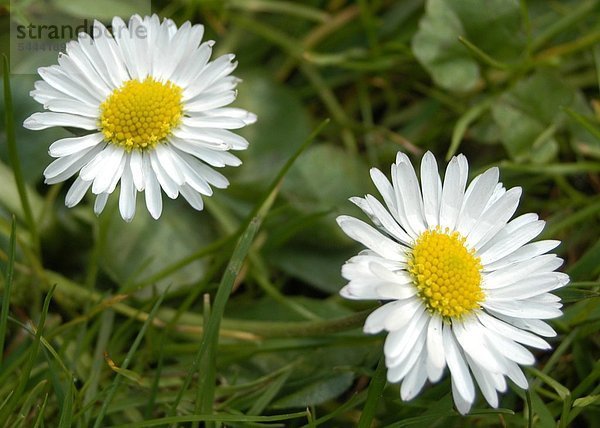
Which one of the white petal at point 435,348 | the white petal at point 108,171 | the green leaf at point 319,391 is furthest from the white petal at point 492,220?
the white petal at point 108,171

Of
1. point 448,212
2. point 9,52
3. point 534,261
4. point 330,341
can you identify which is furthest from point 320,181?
point 9,52

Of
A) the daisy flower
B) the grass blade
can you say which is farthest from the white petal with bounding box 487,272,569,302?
the grass blade

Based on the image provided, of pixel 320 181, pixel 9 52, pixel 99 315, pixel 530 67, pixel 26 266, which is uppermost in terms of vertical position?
pixel 9 52

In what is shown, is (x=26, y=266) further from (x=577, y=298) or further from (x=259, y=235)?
(x=577, y=298)

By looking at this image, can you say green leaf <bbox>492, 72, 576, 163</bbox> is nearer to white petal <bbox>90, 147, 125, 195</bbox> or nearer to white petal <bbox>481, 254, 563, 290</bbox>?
white petal <bbox>481, 254, 563, 290</bbox>

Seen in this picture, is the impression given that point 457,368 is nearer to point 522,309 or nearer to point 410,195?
point 522,309

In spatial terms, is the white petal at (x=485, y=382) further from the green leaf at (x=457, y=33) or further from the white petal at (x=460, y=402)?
the green leaf at (x=457, y=33)

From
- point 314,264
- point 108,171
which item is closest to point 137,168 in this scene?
point 108,171
